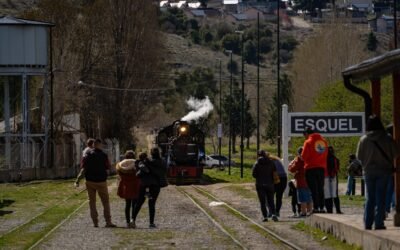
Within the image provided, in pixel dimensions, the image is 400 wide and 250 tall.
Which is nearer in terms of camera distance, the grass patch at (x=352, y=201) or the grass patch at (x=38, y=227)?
the grass patch at (x=38, y=227)

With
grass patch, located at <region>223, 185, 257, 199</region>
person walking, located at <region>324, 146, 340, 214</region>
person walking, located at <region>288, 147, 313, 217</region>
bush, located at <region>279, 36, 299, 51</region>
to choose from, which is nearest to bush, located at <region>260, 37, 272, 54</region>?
bush, located at <region>279, 36, 299, 51</region>

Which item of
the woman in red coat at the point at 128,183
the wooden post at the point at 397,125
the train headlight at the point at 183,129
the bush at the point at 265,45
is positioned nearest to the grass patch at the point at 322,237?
the wooden post at the point at 397,125

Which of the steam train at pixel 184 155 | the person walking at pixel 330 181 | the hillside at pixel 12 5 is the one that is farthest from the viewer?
the hillside at pixel 12 5

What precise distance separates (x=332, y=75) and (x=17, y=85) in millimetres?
24472

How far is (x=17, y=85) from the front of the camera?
8156cm

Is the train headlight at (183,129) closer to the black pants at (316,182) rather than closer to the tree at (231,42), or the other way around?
the black pants at (316,182)

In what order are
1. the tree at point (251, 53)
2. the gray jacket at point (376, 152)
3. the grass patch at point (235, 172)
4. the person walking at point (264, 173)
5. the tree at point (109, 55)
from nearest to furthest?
the gray jacket at point (376, 152)
the person walking at point (264, 173)
the grass patch at point (235, 172)
the tree at point (109, 55)
the tree at point (251, 53)

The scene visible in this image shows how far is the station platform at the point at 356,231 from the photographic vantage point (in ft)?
54.5

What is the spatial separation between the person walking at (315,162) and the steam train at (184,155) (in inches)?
1202

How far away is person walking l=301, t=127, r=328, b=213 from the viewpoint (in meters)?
23.0

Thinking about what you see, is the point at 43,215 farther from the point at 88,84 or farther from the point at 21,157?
the point at 88,84

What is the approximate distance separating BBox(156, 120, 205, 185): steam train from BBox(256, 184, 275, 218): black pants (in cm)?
2825

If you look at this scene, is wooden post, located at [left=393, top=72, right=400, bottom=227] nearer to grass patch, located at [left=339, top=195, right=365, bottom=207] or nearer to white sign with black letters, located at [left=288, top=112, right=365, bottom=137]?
grass patch, located at [left=339, top=195, right=365, bottom=207]

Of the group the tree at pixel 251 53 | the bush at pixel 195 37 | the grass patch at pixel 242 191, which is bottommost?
the grass patch at pixel 242 191
